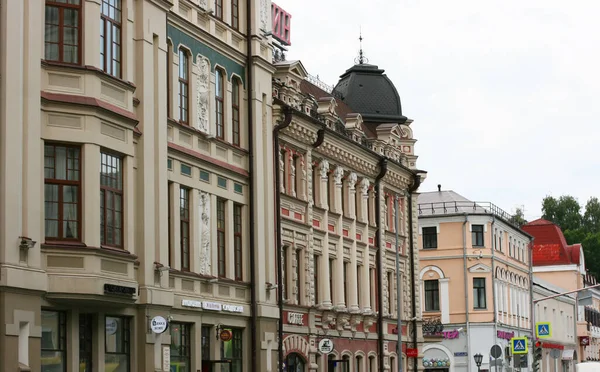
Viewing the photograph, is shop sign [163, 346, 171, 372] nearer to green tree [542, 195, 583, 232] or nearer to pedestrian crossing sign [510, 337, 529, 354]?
pedestrian crossing sign [510, 337, 529, 354]

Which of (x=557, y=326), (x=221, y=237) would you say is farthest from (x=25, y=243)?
(x=557, y=326)

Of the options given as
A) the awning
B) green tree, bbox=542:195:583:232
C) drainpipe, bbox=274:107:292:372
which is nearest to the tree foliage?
green tree, bbox=542:195:583:232

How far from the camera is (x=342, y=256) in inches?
1973

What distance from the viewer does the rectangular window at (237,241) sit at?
3978 cm

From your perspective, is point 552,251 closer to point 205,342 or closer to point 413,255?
point 413,255

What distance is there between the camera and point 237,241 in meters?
40.1

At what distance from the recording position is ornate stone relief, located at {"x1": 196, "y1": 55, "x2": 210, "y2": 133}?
3775cm

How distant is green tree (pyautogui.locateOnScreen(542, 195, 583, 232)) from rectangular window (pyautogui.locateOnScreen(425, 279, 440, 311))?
237 feet

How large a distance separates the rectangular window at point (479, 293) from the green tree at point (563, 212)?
236ft

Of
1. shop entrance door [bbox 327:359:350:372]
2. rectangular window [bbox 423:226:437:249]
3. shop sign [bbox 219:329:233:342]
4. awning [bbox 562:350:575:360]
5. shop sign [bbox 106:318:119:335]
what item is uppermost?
rectangular window [bbox 423:226:437:249]

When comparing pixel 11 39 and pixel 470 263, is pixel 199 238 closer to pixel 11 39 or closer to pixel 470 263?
pixel 11 39

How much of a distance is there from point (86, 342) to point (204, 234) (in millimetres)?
7799

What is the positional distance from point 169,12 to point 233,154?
6.08m

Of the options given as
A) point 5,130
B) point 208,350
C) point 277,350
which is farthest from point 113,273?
point 277,350
